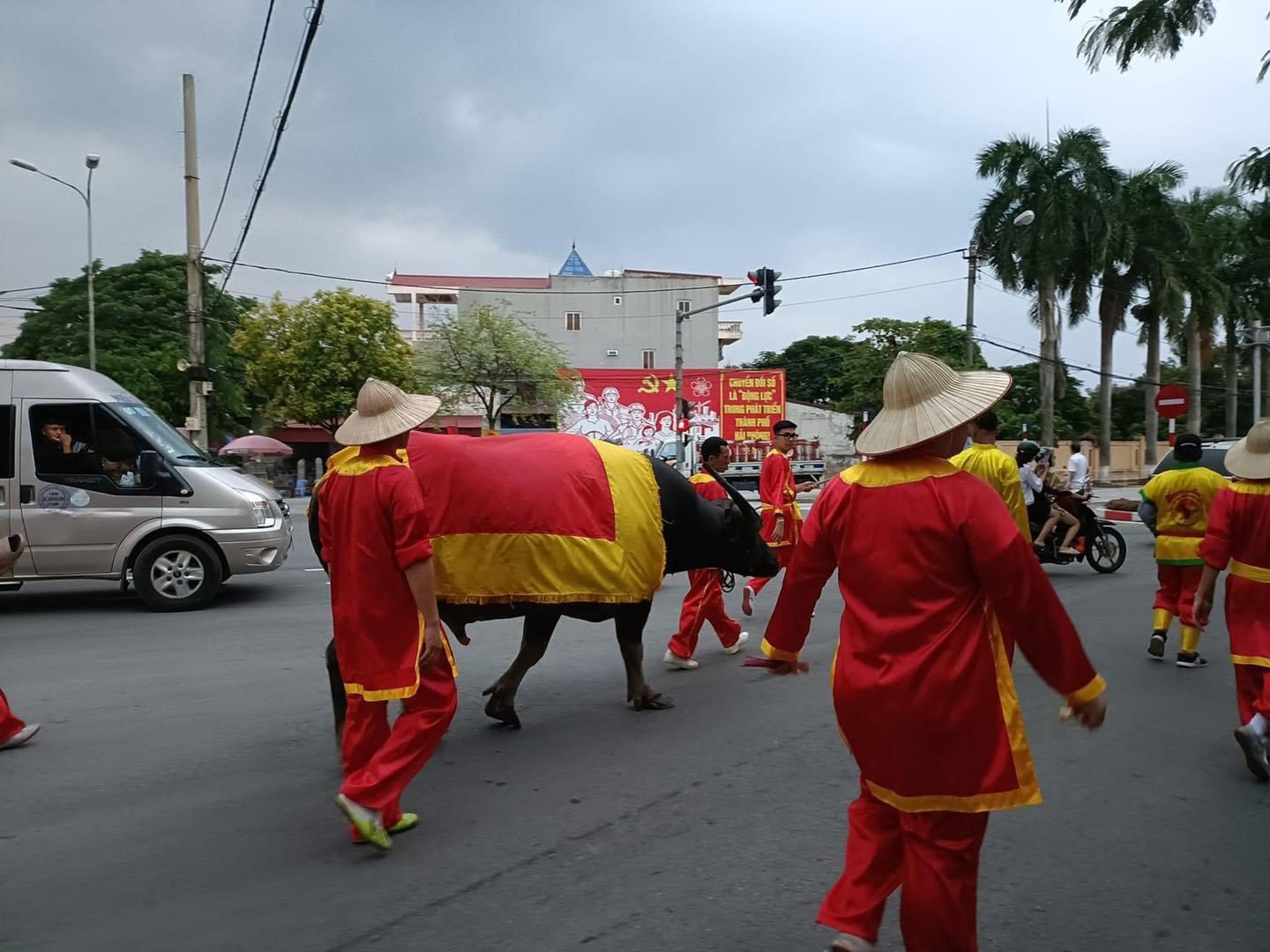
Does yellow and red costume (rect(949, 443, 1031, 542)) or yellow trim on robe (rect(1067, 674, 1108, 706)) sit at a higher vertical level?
yellow and red costume (rect(949, 443, 1031, 542))

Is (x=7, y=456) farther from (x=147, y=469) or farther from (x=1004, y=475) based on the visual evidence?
(x=1004, y=475)

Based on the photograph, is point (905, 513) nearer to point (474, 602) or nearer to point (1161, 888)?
point (1161, 888)

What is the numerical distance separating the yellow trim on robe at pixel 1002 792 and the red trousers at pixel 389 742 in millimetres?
1856

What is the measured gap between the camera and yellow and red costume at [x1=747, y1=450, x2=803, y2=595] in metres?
7.88

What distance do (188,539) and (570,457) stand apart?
17.6 feet

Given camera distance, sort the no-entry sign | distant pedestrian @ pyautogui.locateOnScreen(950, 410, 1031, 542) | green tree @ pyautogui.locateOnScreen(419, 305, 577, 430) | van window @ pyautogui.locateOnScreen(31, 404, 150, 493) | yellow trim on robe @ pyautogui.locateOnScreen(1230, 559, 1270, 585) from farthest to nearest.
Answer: green tree @ pyautogui.locateOnScreen(419, 305, 577, 430) < the no-entry sign < van window @ pyautogui.locateOnScreen(31, 404, 150, 493) < distant pedestrian @ pyautogui.locateOnScreen(950, 410, 1031, 542) < yellow trim on robe @ pyautogui.locateOnScreen(1230, 559, 1270, 585)

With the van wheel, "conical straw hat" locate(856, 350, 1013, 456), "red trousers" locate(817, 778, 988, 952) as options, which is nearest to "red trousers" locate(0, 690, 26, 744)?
the van wheel

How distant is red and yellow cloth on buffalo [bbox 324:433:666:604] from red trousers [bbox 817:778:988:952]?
98.4 inches

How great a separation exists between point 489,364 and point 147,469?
2407 cm

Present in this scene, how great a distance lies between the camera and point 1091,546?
449 inches

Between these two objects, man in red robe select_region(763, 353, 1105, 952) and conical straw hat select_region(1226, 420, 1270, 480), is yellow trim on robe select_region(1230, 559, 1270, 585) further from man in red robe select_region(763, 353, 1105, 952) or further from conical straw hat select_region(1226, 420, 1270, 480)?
man in red robe select_region(763, 353, 1105, 952)

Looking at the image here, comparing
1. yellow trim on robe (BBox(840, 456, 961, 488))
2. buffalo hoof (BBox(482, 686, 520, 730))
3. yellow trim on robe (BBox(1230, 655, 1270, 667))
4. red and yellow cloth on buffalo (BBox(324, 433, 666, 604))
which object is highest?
yellow trim on robe (BBox(840, 456, 961, 488))

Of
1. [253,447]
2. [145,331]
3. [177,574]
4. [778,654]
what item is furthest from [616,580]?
[145,331]

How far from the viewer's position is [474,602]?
4.82m
